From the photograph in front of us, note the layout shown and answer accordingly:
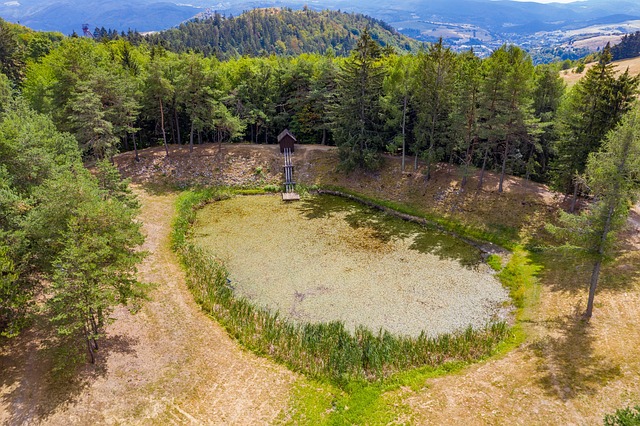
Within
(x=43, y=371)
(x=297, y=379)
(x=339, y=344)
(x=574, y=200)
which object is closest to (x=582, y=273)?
(x=574, y=200)

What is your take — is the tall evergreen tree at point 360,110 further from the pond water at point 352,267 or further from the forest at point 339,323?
the pond water at point 352,267

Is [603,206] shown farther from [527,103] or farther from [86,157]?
[86,157]

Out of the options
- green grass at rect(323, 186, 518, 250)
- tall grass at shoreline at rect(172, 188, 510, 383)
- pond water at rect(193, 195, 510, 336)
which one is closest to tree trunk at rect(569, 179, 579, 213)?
green grass at rect(323, 186, 518, 250)

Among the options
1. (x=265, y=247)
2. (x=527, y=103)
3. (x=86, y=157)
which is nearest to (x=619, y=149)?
(x=527, y=103)

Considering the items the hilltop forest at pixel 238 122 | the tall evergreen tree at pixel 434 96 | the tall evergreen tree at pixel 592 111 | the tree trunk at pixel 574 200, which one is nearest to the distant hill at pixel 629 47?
the hilltop forest at pixel 238 122

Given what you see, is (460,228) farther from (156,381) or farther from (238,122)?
(238,122)

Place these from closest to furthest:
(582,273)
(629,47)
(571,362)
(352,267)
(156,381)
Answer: (156,381)
(571,362)
(582,273)
(352,267)
(629,47)
